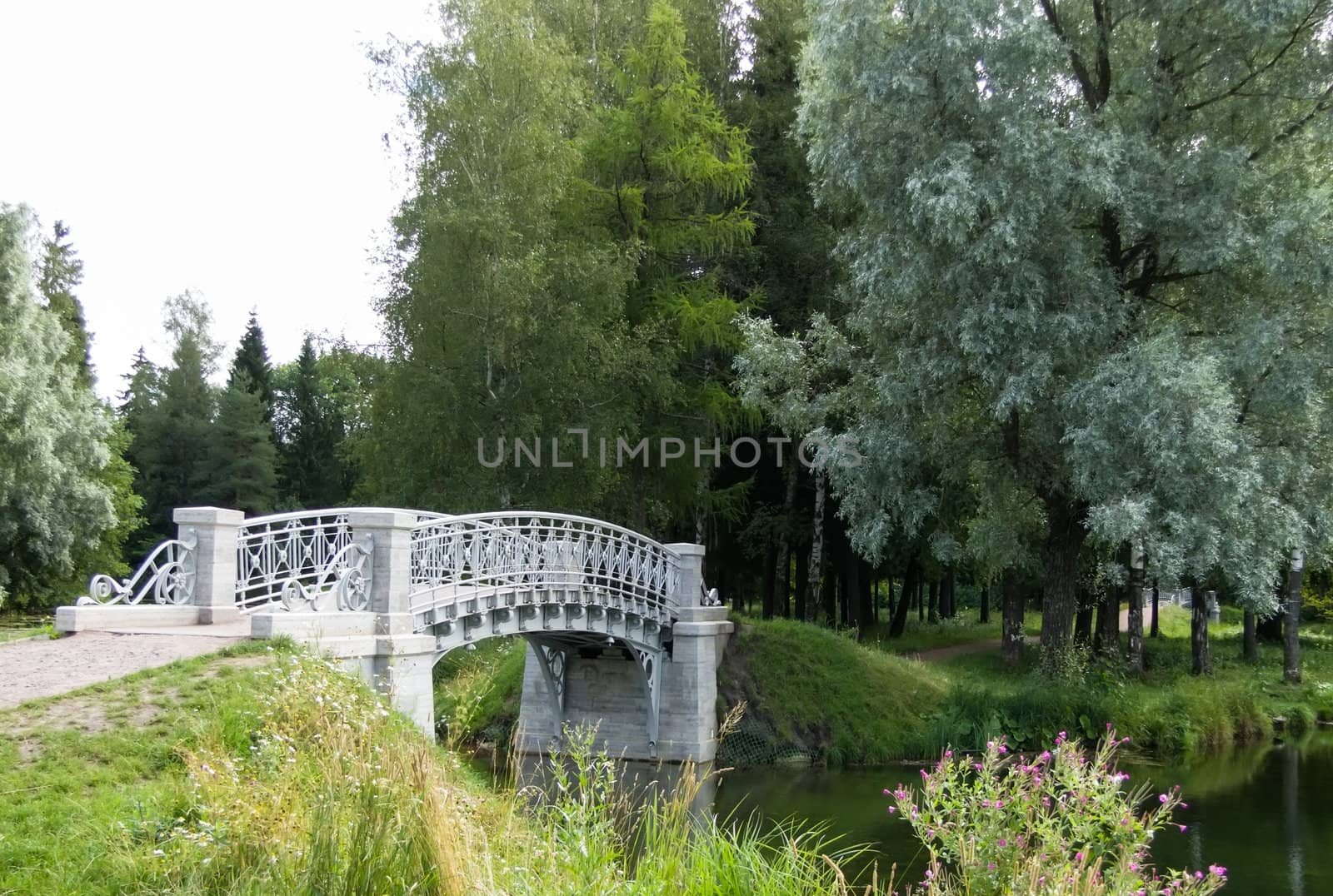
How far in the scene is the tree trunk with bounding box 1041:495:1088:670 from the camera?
17.0 m

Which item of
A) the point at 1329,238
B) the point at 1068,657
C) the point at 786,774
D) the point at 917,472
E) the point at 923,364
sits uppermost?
the point at 1329,238

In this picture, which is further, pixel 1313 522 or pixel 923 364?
pixel 923 364

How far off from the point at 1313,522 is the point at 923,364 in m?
5.21

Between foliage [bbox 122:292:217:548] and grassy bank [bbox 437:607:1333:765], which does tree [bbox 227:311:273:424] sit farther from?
grassy bank [bbox 437:607:1333:765]

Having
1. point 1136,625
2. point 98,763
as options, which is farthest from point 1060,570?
point 98,763

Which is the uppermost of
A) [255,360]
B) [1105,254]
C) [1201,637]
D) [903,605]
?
[255,360]

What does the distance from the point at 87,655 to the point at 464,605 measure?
14.4ft

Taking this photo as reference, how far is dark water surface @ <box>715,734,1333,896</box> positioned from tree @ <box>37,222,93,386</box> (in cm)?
2665

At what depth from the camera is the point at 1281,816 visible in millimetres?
12875

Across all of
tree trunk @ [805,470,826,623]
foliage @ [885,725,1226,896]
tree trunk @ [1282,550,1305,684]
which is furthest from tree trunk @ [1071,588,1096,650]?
foliage @ [885,725,1226,896]

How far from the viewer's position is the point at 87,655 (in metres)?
8.41

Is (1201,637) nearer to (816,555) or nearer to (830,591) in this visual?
(816,555)

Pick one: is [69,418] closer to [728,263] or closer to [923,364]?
[728,263]

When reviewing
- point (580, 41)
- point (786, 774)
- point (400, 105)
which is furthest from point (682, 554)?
point (580, 41)
